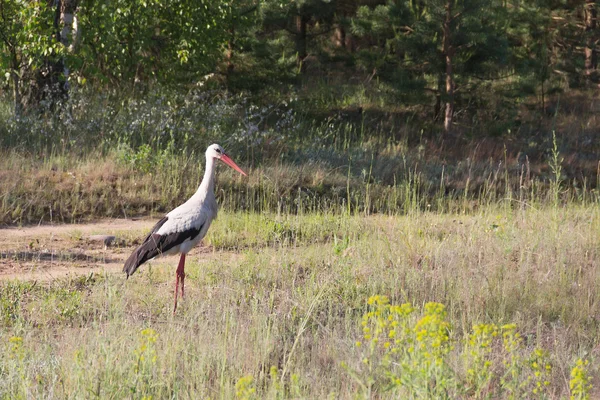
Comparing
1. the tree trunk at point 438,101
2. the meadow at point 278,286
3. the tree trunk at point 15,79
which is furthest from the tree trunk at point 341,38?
the tree trunk at point 15,79

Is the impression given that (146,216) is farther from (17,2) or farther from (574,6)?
(574,6)

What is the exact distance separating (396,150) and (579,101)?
11940 millimetres

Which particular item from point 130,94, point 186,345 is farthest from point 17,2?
point 186,345

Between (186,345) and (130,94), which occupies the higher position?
(130,94)

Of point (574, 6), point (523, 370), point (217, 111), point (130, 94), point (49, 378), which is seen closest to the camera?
point (49, 378)

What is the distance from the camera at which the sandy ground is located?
7.98 meters

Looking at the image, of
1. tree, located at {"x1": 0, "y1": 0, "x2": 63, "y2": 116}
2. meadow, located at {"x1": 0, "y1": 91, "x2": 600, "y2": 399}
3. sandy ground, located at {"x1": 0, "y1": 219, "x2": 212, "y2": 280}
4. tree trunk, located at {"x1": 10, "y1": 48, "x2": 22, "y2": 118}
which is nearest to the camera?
meadow, located at {"x1": 0, "y1": 91, "x2": 600, "y2": 399}

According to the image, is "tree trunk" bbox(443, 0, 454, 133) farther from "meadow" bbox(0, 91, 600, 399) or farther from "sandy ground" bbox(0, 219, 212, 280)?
"sandy ground" bbox(0, 219, 212, 280)

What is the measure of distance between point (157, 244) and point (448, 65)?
504 inches

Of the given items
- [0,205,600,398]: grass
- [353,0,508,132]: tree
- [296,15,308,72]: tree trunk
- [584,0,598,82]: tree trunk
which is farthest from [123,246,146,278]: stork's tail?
[584,0,598,82]: tree trunk

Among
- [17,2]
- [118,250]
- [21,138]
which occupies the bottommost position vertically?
[118,250]

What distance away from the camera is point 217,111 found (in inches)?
559

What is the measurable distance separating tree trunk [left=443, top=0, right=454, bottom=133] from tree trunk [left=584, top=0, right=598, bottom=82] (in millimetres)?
6337

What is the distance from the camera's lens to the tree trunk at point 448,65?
60.8 ft
